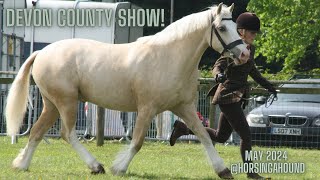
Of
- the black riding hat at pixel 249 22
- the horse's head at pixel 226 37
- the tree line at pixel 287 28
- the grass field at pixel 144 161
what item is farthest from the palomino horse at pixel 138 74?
the tree line at pixel 287 28

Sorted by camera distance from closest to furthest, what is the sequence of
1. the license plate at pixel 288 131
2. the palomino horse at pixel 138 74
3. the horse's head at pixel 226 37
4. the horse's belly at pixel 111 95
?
the horse's head at pixel 226 37
the palomino horse at pixel 138 74
the horse's belly at pixel 111 95
the license plate at pixel 288 131

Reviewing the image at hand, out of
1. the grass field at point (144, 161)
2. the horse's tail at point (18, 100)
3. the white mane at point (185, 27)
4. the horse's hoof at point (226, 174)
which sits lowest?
the grass field at point (144, 161)

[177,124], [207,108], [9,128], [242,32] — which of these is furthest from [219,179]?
[207,108]

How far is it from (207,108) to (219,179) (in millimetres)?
7068

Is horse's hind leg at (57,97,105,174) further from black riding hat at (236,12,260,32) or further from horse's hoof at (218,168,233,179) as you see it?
black riding hat at (236,12,260,32)

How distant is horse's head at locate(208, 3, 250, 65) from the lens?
9.30 metres

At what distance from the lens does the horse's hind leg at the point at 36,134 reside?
10031mm

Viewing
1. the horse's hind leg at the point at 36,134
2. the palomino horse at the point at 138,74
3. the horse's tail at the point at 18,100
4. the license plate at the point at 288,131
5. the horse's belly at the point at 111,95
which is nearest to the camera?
the palomino horse at the point at 138,74

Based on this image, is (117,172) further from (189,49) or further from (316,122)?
(316,122)

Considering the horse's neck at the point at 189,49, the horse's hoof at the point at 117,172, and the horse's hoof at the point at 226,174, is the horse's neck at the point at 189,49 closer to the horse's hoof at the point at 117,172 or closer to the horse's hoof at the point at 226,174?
the horse's hoof at the point at 226,174

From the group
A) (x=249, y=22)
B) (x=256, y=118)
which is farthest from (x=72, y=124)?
(x=256, y=118)

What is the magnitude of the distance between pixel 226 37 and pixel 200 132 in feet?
3.93

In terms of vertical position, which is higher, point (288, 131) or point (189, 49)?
point (189, 49)

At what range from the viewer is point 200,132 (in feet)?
32.2
